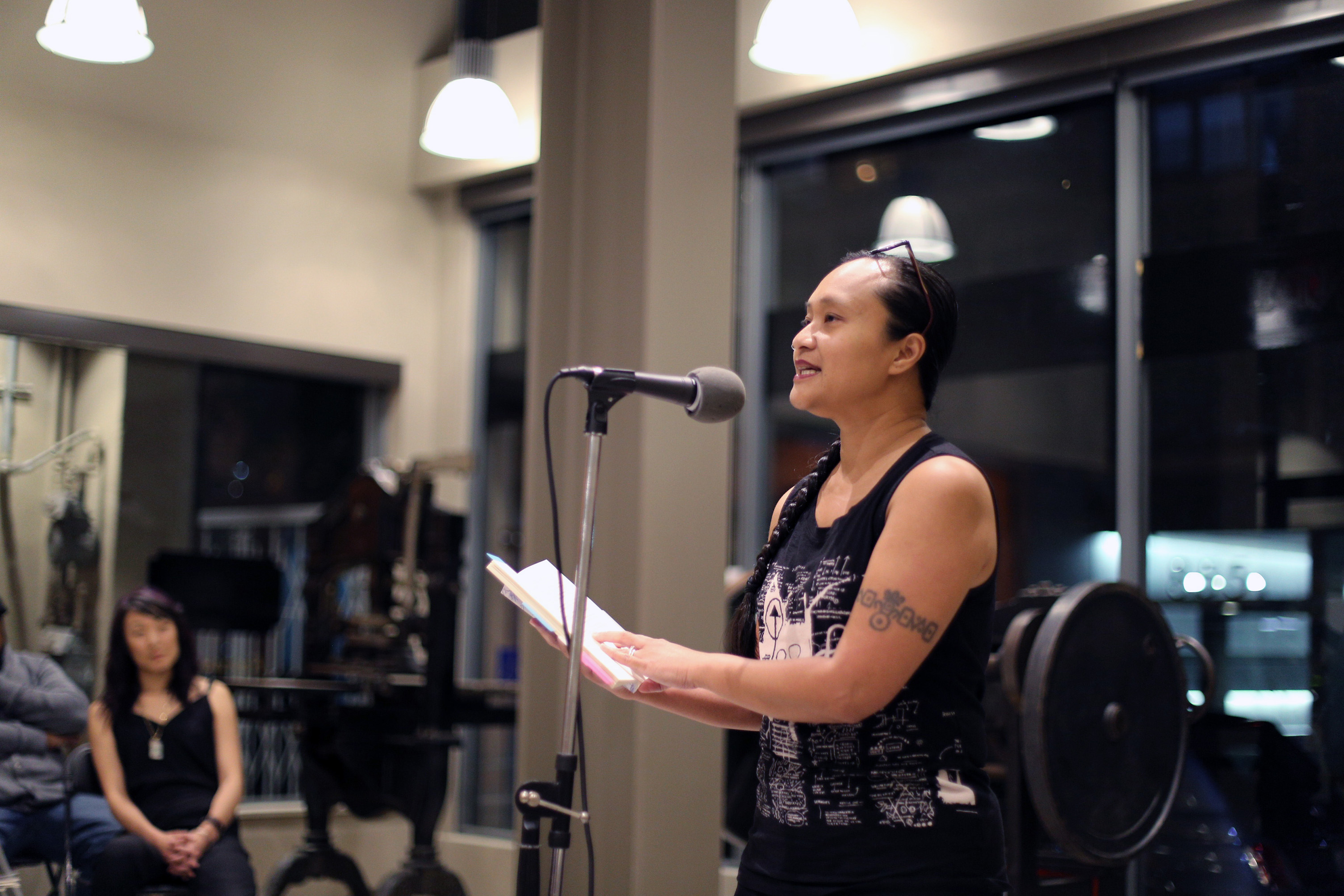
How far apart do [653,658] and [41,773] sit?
2893 mm

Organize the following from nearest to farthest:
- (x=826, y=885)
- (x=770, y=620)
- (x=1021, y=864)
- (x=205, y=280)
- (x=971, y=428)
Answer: (x=826, y=885)
(x=770, y=620)
(x=1021, y=864)
(x=971, y=428)
(x=205, y=280)

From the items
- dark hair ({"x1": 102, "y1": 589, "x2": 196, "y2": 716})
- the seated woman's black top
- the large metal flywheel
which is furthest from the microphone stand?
dark hair ({"x1": 102, "y1": 589, "x2": 196, "y2": 716})

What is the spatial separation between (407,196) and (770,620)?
479 centimetres

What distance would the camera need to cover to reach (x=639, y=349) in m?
2.66

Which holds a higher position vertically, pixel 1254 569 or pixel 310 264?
pixel 310 264

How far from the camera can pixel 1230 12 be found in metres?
3.84

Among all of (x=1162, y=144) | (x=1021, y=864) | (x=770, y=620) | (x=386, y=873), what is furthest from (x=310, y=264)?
(x=770, y=620)

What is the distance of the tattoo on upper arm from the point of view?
1.40m

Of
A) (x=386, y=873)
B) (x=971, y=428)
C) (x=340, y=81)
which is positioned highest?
(x=340, y=81)

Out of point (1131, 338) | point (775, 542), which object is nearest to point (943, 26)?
point (1131, 338)

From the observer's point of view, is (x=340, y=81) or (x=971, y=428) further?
(x=340, y=81)

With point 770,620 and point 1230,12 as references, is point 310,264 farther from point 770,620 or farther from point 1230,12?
point 770,620

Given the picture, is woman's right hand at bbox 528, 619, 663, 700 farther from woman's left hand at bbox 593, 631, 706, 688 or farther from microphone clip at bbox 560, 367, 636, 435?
microphone clip at bbox 560, 367, 636, 435

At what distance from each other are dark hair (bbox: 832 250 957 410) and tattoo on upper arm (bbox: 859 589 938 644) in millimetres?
294
